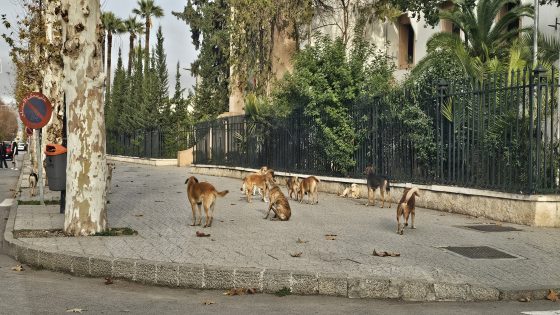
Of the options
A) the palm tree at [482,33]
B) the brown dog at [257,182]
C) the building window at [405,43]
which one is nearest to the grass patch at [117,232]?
the brown dog at [257,182]

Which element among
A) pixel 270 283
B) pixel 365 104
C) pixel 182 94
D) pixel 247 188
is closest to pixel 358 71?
pixel 365 104

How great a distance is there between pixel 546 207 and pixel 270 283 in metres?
6.71

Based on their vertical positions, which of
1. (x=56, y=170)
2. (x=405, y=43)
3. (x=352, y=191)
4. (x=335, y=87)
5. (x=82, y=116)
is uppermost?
(x=405, y=43)

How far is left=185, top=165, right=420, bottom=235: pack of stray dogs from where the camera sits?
11.2 meters

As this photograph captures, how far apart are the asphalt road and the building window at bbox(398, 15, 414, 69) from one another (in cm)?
2455

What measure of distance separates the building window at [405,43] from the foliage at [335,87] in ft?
31.9

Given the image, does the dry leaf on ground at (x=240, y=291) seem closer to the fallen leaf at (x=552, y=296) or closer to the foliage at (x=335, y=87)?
the fallen leaf at (x=552, y=296)

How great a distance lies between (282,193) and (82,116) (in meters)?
4.02

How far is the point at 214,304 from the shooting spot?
6914 millimetres

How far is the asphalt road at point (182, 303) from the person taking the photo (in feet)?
21.7

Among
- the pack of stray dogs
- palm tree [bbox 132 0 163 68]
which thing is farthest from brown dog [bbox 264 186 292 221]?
palm tree [bbox 132 0 163 68]

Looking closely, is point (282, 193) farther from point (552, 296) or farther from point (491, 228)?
point (552, 296)

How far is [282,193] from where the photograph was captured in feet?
41.9

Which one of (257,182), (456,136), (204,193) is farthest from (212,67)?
(204,193)
